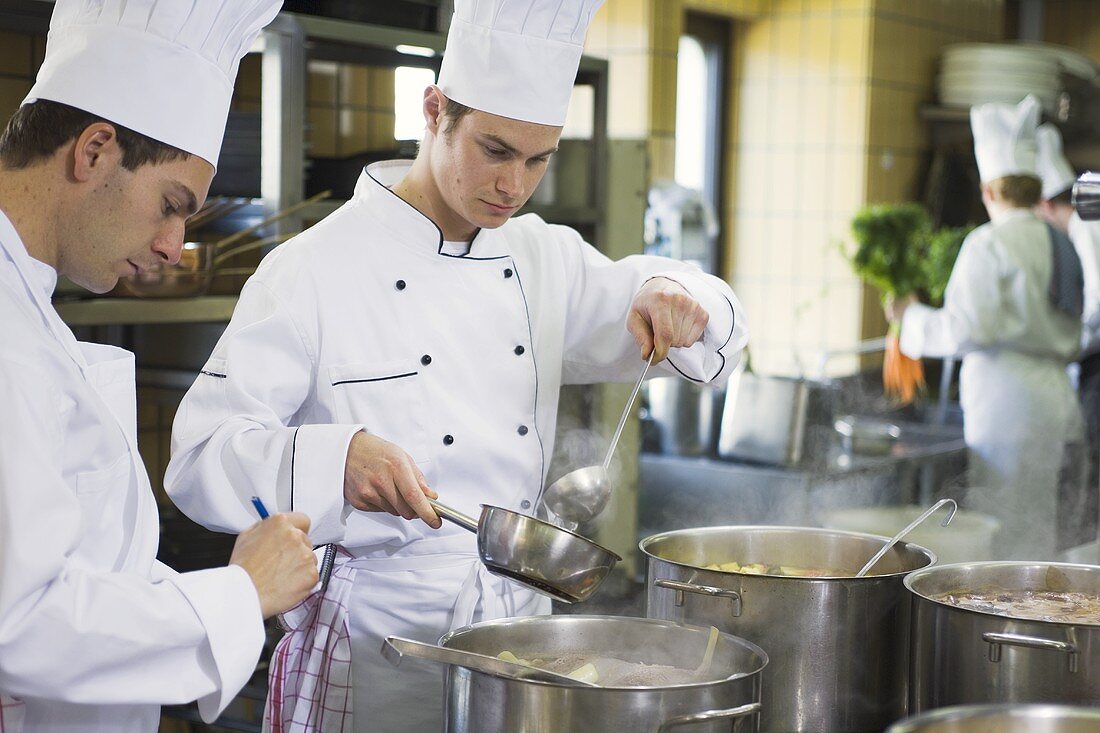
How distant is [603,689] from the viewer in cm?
108

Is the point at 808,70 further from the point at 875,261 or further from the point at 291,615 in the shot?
the point at 291,615

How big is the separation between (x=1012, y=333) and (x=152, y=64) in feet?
11.7

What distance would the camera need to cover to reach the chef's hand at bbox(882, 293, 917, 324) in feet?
14.4

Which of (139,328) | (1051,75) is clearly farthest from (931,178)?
(139,328)

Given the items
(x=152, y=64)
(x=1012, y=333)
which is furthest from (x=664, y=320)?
(x=1012, y=333)

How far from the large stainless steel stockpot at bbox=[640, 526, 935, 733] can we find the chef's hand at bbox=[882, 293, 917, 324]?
316 cm

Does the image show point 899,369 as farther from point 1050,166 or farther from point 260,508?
point 260,508

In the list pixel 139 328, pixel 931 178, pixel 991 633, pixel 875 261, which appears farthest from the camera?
pixel 931 178

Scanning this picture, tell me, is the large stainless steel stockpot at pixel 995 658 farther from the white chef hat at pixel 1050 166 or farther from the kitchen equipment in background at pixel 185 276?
the white chef hat at pixel 1050 166

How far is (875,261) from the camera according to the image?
14.7 ft

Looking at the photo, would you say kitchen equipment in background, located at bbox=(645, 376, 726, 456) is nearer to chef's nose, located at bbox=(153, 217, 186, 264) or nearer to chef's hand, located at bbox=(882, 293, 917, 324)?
chef's hand, located at bbox=(882, 293, 917, 324)

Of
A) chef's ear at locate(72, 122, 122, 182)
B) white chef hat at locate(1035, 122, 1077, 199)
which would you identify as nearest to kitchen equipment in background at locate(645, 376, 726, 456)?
white chef hat at locate(1035, 122, 1077, 199)

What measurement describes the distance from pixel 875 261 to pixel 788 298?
97 cm

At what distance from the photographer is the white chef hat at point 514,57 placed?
164 cm
